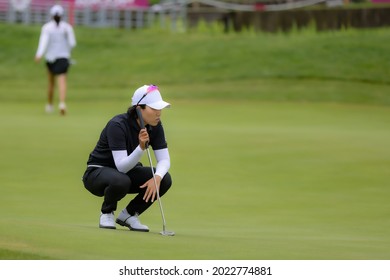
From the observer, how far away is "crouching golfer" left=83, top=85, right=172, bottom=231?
32.2ft

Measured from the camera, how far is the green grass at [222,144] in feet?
30.7

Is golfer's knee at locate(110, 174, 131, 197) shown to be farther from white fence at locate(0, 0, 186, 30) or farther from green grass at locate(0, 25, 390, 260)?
white fence at locate(0, 0, 186, 30)

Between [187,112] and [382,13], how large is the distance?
10738mm

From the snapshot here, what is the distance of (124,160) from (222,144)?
26.0ft

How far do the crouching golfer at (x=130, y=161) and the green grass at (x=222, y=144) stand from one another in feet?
1.46

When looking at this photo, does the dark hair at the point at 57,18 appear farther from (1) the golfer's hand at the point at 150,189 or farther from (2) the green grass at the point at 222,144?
(1) the golfer's hand at the point at 150,189

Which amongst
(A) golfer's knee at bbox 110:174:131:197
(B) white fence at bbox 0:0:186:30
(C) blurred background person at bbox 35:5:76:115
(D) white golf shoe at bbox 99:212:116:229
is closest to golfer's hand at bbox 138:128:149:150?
(A) golfer's knee at bbox 110:174:131:197

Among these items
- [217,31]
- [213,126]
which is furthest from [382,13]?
[213,126]

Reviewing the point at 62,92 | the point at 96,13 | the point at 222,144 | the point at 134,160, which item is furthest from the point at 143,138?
the point at 96,13

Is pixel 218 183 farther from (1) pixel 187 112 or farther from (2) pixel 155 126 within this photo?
(1) pixel 187 112

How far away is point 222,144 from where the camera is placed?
17.7 m

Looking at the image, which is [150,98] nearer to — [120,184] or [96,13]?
[120,184]

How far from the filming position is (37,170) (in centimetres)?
1516

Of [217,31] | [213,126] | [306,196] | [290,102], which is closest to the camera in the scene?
[306,196]
